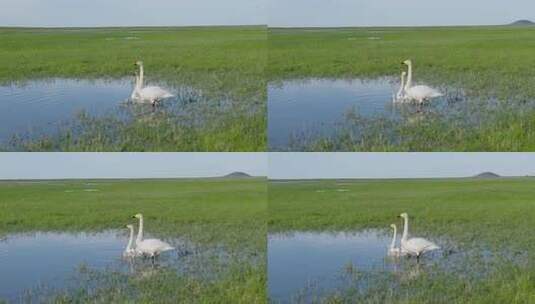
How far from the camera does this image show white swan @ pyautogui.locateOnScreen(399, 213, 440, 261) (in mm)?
4977

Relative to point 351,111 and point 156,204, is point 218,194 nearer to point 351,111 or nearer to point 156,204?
point 156,204

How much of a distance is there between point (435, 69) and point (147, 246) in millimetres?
1895

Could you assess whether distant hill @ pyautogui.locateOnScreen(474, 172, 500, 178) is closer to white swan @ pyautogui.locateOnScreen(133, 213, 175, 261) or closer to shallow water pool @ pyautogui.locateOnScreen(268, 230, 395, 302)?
shallow water pool @ pyautogui.locateOnScreen(268, 230, 395, 302)

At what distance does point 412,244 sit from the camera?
4.98 m

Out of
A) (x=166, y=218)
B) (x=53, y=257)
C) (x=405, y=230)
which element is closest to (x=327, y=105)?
(x=405, y=230)

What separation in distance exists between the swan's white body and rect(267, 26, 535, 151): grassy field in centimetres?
98

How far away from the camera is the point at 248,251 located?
4965 millimetres

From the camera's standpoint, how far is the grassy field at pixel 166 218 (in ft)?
16.1

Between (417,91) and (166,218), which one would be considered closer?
(417,91)

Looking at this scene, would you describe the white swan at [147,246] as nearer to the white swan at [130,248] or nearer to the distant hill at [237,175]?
the white swan at [130,248]
